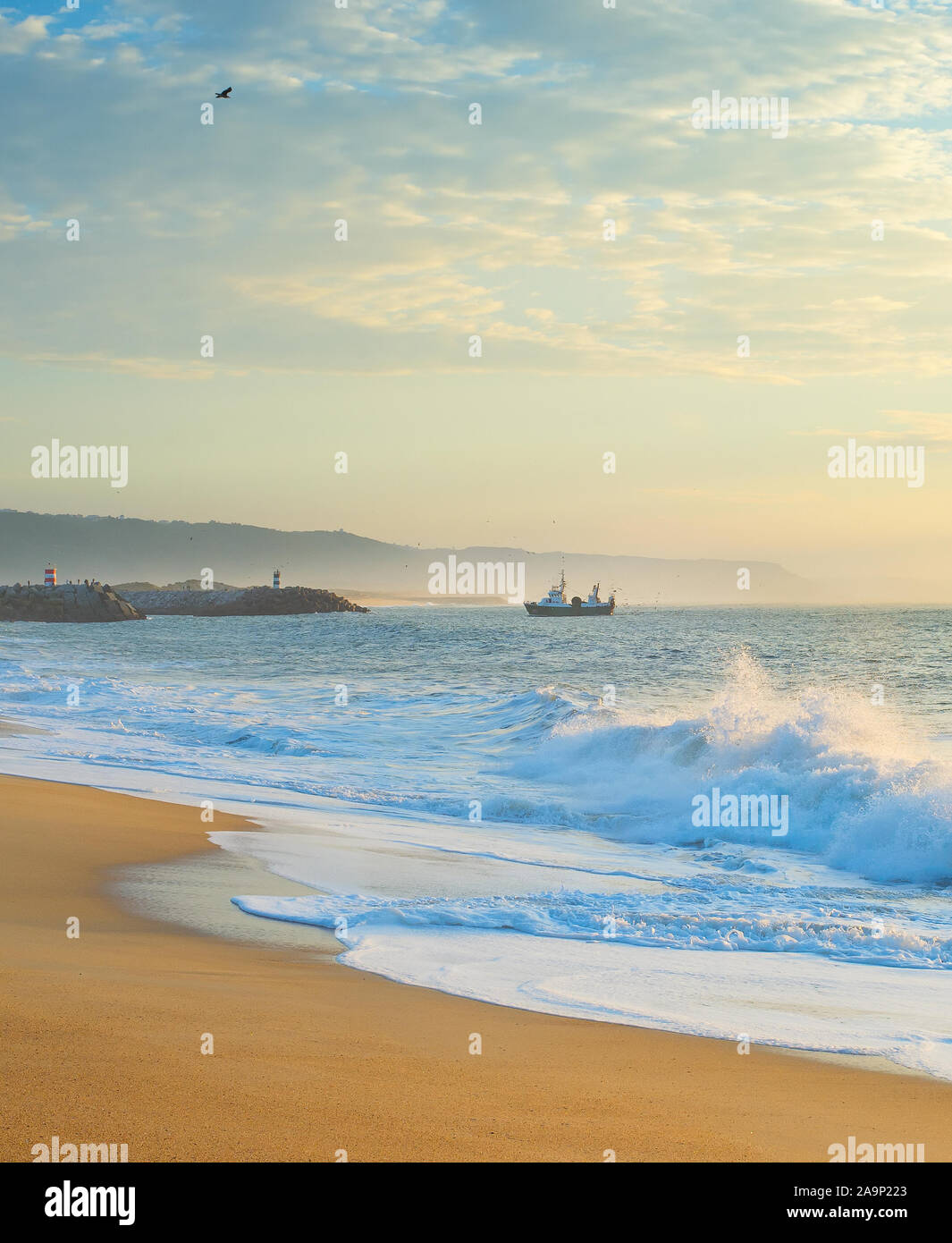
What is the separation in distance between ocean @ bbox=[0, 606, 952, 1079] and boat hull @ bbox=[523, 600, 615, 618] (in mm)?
109209

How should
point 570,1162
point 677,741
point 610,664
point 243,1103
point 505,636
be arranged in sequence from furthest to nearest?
point 505,636 → point 610,664 → point 677,741 → point 243,1103 → point 570,1162

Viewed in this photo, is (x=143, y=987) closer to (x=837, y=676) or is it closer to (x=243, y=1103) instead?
(x=243, y=1103)

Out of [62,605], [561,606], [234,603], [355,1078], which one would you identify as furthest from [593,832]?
[234,603]

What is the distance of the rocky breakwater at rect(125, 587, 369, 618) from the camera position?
14150cm

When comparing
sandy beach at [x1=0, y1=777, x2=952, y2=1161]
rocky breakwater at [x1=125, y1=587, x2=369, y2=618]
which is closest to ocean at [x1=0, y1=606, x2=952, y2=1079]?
sandy beach at [x1=0, y1=777, x2=952, y2=1161]

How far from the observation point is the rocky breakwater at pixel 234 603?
14150 centimetres

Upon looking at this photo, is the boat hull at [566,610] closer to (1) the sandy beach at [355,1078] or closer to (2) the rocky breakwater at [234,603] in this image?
(2) the rocky breakwater at [234,603]

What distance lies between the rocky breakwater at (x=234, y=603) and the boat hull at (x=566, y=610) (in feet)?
108

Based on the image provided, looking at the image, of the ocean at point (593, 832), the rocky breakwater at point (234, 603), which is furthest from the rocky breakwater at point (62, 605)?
the ocean at point (593, 832)

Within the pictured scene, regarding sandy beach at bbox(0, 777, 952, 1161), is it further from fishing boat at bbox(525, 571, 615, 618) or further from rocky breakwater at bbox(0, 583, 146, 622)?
fishing boat at bbox(525, 571, 615, 618)

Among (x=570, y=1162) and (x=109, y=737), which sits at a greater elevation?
(x=109, y=737)
